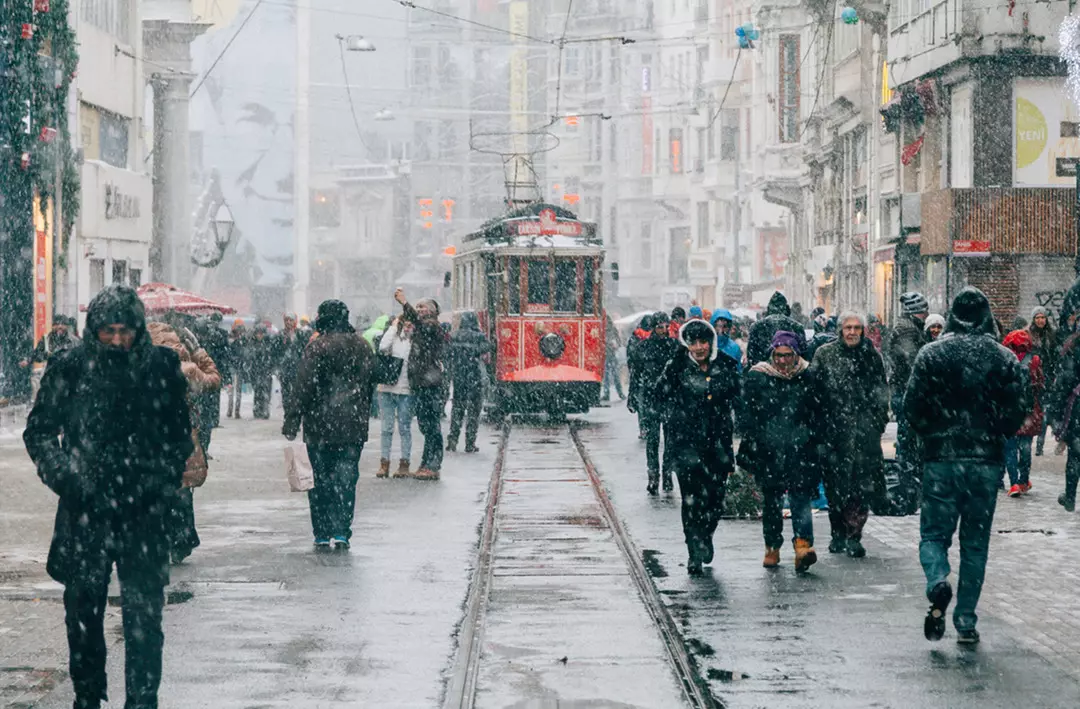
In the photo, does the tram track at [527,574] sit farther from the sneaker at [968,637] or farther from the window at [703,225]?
the window at [703,225]

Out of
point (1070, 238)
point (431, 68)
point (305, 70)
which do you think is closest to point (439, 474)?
point (1070, 238)

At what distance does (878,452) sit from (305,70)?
80.4 m

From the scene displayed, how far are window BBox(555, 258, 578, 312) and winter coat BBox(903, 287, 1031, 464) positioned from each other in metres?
21.6

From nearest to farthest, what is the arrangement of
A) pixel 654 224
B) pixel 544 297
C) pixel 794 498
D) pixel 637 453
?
1. pixel 794 498
2. pixel 637 453
3. pixel 544 297
4. pixel 654 224

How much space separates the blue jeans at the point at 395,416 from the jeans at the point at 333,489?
19.5 feet

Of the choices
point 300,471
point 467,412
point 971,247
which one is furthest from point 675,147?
point 300,471

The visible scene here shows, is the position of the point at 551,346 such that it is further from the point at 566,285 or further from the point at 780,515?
the point at 780,515

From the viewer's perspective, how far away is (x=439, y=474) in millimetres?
20078

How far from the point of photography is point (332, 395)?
1373 cm

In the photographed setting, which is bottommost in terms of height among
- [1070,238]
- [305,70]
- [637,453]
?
[637,453]

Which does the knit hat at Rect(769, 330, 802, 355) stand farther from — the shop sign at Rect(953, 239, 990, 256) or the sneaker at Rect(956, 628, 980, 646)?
the shop sign at Rect(953, 239, 990, 256)

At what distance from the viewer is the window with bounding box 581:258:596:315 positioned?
1240 inches

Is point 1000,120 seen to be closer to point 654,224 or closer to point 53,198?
point 53,198

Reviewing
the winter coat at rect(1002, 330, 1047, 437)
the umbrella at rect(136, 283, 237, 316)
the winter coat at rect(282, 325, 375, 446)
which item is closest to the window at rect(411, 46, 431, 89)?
the umbrella at rect(136, 283, 237, 316)
